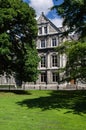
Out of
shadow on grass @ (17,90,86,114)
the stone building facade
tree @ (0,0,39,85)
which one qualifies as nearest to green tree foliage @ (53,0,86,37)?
shadow on grass @ (17,90,86,114)

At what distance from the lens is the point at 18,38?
43906mm

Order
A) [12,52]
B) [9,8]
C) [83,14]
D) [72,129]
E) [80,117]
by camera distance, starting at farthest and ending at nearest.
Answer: [12,52] → [9,8] → [83,14] → [80,117] → [72,129]

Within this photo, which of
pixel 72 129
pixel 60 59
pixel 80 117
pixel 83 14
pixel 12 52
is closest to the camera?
pixel 72 129

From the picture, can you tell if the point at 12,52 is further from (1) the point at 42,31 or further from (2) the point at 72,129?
(2) the point at 72,129

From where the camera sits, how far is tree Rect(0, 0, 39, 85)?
39.5 m

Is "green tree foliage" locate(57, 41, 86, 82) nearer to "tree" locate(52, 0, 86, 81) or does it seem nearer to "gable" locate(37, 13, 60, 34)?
"tree" locate(52, 0, 86, 81)

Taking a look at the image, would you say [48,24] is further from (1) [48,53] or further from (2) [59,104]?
(2) [59,104]

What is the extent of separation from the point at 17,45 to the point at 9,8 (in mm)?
6234

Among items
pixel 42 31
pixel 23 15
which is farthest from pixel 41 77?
pixel 23 15

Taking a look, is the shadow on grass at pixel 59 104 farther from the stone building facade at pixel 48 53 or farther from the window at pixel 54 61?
the window at pixel 54 61

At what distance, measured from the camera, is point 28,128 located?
13.5m

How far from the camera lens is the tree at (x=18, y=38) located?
3954 centimetres

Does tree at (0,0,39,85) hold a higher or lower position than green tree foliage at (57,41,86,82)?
higher

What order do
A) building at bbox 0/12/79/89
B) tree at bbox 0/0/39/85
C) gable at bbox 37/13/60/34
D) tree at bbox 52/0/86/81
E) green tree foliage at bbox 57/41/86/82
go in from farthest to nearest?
gable at bbox 37/13/60/34
building at bbox 0/12/79/89
tree at bbox 0/0/39/85
green tree foliage at bbox 57/41/86/82
tree at bbox 52/0/86/81
